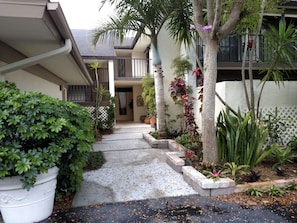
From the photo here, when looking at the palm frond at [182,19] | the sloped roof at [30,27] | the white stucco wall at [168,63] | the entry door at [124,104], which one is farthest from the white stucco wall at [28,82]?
the entry door at [124,104]

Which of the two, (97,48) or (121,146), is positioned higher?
(97,48)

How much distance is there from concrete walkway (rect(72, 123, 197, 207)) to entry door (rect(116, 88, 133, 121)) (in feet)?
36.5

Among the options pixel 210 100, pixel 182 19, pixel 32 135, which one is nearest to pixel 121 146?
pixel 210 100

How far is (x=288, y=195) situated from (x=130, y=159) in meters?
3.26

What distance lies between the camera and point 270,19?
29.9 ft

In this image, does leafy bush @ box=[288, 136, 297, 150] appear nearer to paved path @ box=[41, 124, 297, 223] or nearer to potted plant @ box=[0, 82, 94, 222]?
paved path @ box=[41, 124, 297, 223]

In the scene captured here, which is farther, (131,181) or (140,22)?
(140,22)

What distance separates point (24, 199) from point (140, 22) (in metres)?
5.57

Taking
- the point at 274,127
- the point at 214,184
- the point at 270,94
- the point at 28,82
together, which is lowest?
the point at 214,184

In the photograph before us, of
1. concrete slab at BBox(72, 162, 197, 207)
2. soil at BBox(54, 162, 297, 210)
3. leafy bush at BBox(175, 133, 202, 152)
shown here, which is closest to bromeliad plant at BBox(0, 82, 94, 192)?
soil at BBox(54, 162, 297, 210)

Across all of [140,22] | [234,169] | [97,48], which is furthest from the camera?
[97,48]

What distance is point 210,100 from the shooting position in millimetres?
3762

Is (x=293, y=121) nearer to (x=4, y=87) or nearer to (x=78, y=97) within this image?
(x=4, y=87)

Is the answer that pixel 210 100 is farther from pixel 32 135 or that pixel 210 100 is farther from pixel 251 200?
pixel 32 135
